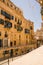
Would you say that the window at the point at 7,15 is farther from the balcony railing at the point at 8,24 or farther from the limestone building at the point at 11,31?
the balcony railing at the point at 8,24

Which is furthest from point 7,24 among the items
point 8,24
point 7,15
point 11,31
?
point 11,31

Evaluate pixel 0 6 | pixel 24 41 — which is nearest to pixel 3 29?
pixel 0 6

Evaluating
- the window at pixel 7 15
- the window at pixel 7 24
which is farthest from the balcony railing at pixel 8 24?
the window at pixel 7 15

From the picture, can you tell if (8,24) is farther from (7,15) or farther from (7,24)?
(7,15)

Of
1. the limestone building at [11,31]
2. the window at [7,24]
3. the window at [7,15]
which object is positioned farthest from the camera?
the window at [7,24]

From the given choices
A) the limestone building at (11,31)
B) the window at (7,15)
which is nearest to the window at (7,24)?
the limestone building at (11,31)

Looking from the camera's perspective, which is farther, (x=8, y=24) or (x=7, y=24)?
(x=8, y=24)

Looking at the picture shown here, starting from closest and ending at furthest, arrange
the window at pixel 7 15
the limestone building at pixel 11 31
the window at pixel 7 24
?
the limestone building at pixel 11 31, the window at pixel 7 15, the window at pixel 7 24

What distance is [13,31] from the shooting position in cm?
3944

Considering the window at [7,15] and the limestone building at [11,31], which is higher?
the window at [7,15]

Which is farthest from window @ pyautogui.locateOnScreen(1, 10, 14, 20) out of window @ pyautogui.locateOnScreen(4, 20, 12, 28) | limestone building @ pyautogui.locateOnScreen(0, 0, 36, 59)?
window @ pyautogui.locateOnScreen(4, 20, 12, 28)

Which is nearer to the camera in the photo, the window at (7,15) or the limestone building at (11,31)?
the limestone building at (11,31)

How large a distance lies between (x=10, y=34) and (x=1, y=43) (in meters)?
4.89

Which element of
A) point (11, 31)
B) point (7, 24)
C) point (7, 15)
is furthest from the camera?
point (11, 31)
